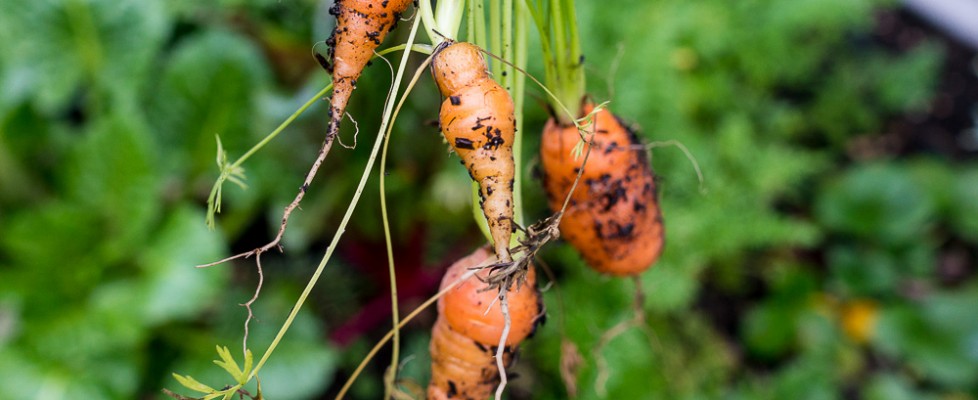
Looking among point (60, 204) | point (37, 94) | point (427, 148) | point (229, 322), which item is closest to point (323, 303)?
point (229, 322)

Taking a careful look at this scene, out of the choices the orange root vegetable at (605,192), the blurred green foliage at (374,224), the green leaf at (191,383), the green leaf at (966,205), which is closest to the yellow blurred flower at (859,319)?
the blurred green foliage at (374,224)

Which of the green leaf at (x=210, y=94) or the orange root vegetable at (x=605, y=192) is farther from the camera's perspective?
the green leaf at (x=210, y=94)

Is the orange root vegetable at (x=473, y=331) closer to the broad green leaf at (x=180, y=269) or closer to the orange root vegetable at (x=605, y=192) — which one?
the orange root vegetable at (x=605, y=192)

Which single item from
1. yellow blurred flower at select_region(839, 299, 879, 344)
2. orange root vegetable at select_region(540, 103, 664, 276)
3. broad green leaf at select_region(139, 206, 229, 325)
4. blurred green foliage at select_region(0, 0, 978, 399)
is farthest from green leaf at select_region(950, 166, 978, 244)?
broad green leaf at select_region(139, 206, 229, 325)

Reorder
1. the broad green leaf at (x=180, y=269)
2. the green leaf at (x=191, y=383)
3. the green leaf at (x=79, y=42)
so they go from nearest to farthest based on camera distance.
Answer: the green leaf at (x=191, y=383) < the broad green leaf at (x=180, y=269) < the green leaf at (x=79, y=42)

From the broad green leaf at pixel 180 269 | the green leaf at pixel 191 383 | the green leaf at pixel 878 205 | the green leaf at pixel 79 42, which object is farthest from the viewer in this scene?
the green leaf at pixel 878 205

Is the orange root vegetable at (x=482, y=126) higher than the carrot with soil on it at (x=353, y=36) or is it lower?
lower

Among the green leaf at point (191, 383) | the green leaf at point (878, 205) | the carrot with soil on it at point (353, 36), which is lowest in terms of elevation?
the green leaf at point (191, 383)
